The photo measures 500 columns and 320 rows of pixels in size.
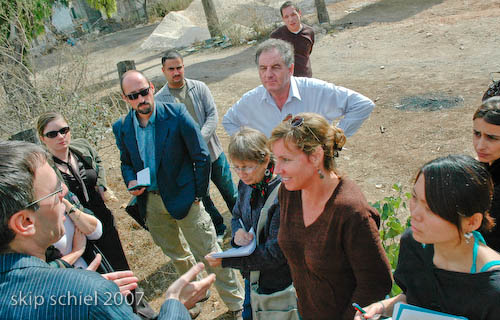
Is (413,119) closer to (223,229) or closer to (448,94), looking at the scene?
(448,94)

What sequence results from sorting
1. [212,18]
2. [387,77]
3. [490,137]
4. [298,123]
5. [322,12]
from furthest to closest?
[212,18]
[322,12]
[387,77]
[490,137]
[298,123]

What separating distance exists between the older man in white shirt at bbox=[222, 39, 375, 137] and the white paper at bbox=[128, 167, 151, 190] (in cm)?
100

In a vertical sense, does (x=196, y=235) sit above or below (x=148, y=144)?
below

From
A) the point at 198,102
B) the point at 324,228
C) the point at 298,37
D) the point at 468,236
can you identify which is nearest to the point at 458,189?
the point at 468,236

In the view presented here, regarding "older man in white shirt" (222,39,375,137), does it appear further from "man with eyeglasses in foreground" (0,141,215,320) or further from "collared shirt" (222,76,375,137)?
"man with eyeglasses in foreground" (0,141,215,320)

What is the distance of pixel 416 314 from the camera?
150 cm

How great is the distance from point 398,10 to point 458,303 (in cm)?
1459

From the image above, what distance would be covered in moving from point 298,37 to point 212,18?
11.4 m

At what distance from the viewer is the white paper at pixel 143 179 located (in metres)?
3.08

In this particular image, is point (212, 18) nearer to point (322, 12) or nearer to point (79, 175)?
point (322, 12)

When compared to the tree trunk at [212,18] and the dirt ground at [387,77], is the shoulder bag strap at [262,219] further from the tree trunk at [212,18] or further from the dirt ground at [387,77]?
the tree trunk at [212,18]

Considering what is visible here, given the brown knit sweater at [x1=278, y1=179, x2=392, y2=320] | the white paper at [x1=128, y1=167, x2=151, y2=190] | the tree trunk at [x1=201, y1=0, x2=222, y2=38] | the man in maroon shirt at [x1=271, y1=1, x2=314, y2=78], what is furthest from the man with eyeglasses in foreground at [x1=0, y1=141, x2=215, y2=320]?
the tree trunk at [x1=201, y1=0, x2=222, y2=38]

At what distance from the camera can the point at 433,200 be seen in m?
1.50

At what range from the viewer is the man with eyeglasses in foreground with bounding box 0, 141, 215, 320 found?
4.12ft
